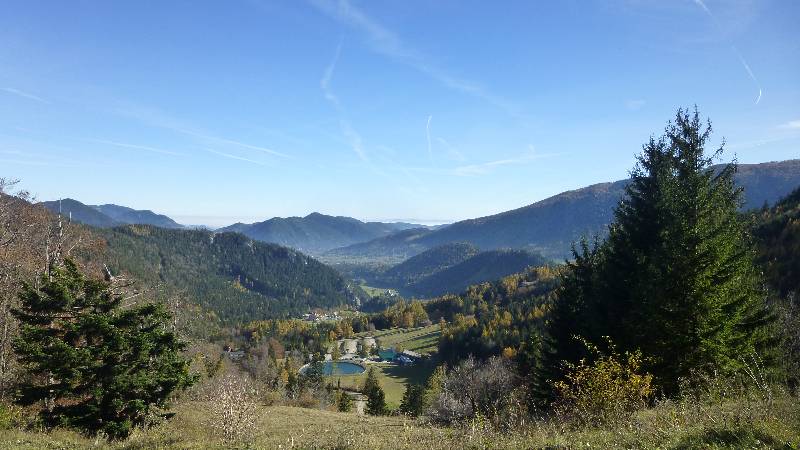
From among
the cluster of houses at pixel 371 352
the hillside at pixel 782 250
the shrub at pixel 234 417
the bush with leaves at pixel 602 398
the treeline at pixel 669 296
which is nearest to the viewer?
the bush with leaves at pixel 602 398

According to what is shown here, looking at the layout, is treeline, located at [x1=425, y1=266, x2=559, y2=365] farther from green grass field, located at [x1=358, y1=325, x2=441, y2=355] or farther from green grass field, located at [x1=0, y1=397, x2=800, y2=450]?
green grass field, located at [x1=0, y1=397, x2=800, y2=450]

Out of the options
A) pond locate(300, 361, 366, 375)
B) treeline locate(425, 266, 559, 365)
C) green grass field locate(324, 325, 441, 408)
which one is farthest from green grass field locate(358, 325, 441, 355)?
pond locate(300, 361, 366, 375)

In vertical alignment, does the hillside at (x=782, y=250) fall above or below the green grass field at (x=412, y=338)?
above

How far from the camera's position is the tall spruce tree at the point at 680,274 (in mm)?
16484

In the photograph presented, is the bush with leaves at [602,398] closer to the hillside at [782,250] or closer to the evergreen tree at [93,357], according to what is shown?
the evergreen tree at [93,357]

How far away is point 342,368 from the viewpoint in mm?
138000

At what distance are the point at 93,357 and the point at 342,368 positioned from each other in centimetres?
12505

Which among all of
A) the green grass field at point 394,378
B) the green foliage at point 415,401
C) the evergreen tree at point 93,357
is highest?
the evergreen tree at point 93,357

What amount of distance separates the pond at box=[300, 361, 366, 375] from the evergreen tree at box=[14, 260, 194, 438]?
109 metres

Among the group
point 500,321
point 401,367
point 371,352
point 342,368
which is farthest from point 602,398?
point 371,352

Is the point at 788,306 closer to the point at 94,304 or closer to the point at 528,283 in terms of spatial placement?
the point at 94,304

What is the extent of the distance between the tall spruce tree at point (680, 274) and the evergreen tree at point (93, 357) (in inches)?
836

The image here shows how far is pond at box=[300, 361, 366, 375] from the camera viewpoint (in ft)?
422

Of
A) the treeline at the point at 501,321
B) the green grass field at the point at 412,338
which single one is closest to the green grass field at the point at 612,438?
the treeline at the point at 501,321
